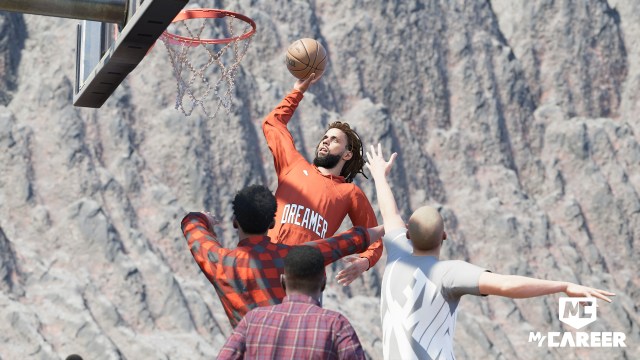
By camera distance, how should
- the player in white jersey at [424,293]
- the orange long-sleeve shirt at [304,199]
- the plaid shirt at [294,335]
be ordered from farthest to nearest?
the orange long-sleeve shirt at [304,199]
the player in white jersey at [424,293]
the plaid shirt at [294,335]

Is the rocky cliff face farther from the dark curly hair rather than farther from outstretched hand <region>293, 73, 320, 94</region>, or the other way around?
the dark curly hair

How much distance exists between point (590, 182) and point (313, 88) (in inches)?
485

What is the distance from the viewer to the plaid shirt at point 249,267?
20.7 ft

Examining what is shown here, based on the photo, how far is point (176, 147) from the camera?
127ft

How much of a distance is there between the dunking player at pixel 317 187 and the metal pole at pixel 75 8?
6.77ft

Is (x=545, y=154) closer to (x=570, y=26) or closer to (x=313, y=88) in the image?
(x=570, y=26)

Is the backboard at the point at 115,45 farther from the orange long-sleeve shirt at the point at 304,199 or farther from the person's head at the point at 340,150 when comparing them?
the person's head at the point at 340,150

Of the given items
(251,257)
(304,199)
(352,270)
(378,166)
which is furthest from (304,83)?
(251,257)

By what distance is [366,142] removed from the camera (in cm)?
4300

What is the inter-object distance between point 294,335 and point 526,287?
1214mm

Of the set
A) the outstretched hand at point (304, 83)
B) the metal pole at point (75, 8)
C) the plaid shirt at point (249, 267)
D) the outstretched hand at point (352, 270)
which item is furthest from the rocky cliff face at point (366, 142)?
the plaid shirt at point (249, 267)

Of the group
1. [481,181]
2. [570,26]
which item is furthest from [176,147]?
[570,26]

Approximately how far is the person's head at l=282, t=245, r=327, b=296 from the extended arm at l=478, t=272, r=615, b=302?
92cm

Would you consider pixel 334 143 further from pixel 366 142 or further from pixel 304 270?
pixel 366 142
